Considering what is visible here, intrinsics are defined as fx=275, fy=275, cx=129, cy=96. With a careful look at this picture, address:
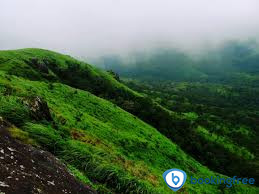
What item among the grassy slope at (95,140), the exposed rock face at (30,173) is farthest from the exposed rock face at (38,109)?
the exposed rock face at (30,173)

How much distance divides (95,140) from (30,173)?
1426 centimetres

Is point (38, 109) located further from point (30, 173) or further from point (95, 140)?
point (30, 173)

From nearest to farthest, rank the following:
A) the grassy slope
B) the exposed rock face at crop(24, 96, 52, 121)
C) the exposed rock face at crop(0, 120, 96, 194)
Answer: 1. the exposed rock face at crop(0, 120, 96, 194)
2. the grassy slope
3. the exposed rock face at crop(24, 96, 52, 121)

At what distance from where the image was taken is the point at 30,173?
32.4 feet

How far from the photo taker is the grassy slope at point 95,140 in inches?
596

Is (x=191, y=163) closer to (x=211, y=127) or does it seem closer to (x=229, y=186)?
(x=229, y=186)

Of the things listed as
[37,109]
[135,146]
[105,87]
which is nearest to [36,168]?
[37,109]

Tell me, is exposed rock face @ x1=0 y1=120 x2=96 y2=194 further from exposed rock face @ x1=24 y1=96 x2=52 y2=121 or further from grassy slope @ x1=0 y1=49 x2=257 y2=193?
exposed rock face @ x1=24 y1=96 x2=52 y2=121

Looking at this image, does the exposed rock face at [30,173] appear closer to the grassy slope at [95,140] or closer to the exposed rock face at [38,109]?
the grassy slope at [95,140]

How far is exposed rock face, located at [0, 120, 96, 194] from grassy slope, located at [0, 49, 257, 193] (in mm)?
1660

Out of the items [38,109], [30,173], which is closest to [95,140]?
[38,109]

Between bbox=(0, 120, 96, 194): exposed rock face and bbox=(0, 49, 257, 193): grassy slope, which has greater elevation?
bbox=(0, 120, 96, 194): exposed rock face

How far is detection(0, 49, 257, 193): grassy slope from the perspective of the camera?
15.1 meters

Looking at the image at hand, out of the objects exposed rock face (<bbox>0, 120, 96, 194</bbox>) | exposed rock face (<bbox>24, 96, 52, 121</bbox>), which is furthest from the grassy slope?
exposed rock face (<bbox>0, 120, 96, 194</bbox>)
